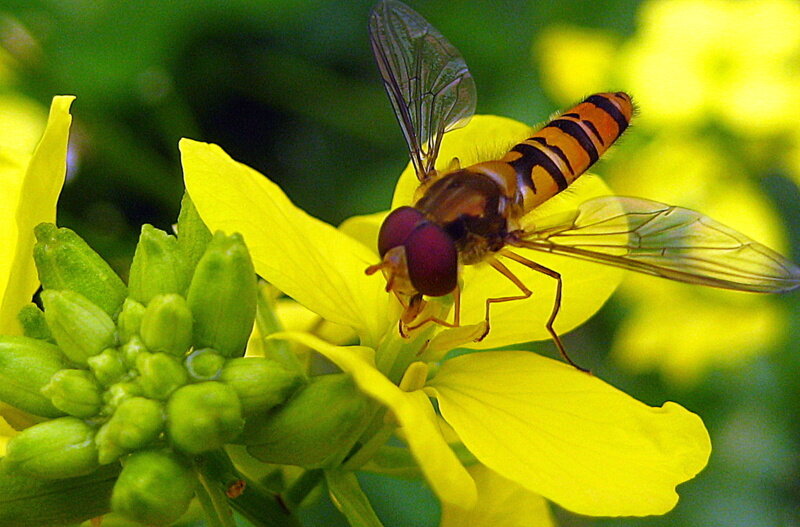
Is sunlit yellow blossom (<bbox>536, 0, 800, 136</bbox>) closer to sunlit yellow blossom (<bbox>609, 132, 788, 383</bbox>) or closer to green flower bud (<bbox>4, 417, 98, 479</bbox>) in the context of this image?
sunlit yellow blossom (<bbox>609, 132, 788, 383</bbox>)

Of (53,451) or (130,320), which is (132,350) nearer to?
(130,320)

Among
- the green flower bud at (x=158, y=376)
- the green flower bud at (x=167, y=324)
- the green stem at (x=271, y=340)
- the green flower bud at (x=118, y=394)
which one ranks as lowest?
the green stem at (x=271, y=340)

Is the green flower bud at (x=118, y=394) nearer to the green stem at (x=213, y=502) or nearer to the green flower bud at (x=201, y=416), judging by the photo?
the green flower bud at (x=201, y=416)

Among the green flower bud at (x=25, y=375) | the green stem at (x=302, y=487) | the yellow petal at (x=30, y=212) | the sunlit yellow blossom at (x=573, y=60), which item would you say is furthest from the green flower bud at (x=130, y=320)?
the sunlit yellow blossom at (x=573, y=60)

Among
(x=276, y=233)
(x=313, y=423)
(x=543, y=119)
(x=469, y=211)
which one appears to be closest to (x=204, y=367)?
(x=313, y=423)

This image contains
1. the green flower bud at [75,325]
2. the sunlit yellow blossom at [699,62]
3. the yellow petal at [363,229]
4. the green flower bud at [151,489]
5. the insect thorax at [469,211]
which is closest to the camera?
the green flower bud at [151,489]

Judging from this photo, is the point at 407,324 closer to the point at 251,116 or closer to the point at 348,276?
the point at 348,276

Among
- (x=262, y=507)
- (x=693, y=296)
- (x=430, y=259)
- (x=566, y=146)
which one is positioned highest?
(x=566, y=146)

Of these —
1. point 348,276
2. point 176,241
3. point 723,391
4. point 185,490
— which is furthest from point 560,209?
point 723,391
